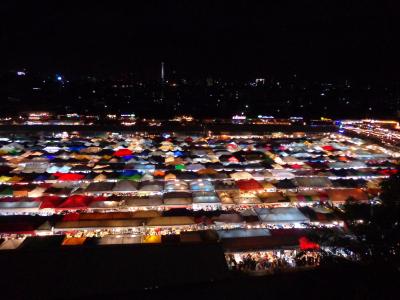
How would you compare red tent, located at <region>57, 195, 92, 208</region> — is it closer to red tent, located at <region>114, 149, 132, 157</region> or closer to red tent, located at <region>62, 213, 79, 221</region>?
red tent, located at <region>62, 213, 79, 221</region>

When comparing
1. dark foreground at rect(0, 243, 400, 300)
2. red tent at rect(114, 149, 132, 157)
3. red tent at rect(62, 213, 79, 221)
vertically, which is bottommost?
red tent at rect(114, 149, 132, 157)

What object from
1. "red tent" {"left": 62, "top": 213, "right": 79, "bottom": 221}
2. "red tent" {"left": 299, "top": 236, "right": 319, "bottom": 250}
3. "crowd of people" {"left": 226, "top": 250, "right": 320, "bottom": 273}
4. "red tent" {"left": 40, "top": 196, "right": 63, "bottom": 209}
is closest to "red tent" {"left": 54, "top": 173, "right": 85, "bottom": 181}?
"red tent" {"left": 40, "top": 196, "right": 63, "bottom": 209}

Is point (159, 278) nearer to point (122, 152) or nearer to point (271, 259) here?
point (271, 259)

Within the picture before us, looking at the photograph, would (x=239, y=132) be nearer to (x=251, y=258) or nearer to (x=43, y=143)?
(x=43, y=143)

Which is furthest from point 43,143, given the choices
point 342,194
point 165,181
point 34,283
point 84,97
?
point 84,97

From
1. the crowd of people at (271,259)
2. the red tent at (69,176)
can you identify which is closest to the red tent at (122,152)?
the red tent at (69,176)

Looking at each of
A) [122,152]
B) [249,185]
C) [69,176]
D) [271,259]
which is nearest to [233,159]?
[249,185]

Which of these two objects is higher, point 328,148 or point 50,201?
point 50,201

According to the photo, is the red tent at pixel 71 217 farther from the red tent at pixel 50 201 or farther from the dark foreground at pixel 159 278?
the dark foreground at pixel 159 278

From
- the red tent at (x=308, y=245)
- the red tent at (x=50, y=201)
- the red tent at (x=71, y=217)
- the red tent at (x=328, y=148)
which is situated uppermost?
the red tent at (x=308, y=245)
